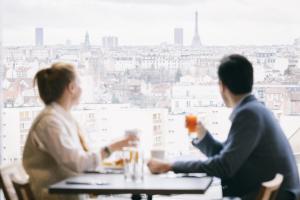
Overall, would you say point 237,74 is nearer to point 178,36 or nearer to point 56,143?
point 56,143

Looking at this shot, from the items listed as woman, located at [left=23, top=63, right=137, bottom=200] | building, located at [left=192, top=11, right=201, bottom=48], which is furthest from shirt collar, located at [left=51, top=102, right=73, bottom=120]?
building, located at [left=192, top=11, right=201, bottom=48]

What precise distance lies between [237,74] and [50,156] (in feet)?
3.40

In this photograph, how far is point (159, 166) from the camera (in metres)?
3.67

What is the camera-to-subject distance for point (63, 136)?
144 inches

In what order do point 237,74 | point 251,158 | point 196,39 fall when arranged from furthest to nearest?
point 196,39 → point 237,74 → point 251,158

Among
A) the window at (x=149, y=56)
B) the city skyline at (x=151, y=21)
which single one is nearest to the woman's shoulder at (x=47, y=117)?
the window at (x=149, y=56)

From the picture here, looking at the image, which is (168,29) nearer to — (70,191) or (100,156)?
(100,156)

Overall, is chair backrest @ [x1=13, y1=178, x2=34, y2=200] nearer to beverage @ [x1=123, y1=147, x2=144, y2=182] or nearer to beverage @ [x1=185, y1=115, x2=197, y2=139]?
beverage @ [x1=123, y1=147, x2=144, y2=182]

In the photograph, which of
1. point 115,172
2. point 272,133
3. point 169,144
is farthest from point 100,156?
point 169,144

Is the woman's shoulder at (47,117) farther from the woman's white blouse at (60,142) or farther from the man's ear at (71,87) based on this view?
the man's ear at (71,87)

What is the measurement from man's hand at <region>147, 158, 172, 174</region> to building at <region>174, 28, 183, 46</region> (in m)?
1.47

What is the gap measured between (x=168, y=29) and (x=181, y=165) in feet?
5.25

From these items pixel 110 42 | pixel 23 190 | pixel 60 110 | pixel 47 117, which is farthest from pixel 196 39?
pixel 23 190

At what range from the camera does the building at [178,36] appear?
16.4ft
